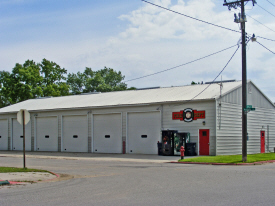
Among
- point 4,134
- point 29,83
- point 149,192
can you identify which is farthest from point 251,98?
point 29,83

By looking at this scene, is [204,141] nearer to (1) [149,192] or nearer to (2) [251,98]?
(2) [251,98]

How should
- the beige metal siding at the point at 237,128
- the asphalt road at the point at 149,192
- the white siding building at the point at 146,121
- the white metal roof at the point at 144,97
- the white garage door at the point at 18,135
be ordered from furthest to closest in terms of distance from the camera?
the white garage door at the point at 18,135, the white metal roof at the point at 144,97, the beige metal siding at the point at 237,128, the white siding building at the point at 146,121, the asphalt road at the point at 149,192

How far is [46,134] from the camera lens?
125ft

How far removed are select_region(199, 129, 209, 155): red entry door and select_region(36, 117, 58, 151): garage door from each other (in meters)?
15.9

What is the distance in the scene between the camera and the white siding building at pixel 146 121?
93.1 feet

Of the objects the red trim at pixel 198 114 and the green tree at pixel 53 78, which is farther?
the green tree at pixel 53 78

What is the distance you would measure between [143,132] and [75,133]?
7.92 m

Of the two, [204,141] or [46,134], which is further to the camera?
[46,134]

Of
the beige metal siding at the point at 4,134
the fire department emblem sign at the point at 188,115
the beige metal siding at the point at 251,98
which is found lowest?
the beige metal siding at the point at 4,134

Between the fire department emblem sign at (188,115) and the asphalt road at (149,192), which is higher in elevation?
the fire department emblem sign at (188,115)

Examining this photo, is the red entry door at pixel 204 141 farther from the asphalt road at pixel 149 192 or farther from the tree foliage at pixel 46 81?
the tree foliage at pixel 46 81

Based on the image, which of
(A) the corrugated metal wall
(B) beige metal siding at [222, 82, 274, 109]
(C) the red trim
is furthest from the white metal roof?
(A) the corrugated metal wall

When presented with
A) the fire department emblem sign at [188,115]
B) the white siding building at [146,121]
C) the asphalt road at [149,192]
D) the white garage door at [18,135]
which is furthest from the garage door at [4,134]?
the asphalt road at [149,192]

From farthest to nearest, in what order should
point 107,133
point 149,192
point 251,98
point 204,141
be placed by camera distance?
1. point 107,133
2. point 251,98
3. point 204,141
4. point 149,192
